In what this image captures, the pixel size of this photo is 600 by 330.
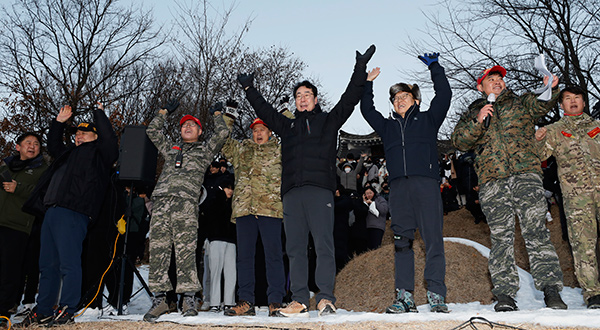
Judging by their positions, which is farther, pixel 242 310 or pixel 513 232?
pixel 242 310

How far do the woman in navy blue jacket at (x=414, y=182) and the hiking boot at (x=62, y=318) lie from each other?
3097 millimetres

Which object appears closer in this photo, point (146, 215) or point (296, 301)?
point (296, 301)

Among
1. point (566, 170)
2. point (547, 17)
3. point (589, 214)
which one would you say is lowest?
point (589, 214)

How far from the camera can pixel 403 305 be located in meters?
3.99

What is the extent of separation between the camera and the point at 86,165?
5102 millimetres

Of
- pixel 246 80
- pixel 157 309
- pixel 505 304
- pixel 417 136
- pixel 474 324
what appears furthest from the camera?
pixel 246 80

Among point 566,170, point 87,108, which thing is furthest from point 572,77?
point 87,108

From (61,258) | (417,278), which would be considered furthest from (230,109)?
(417,278)

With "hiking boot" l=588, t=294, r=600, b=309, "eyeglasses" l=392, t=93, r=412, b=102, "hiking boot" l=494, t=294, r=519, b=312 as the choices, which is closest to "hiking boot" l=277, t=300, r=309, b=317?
"hiking boot" l=494, t=294, r=519, b=312

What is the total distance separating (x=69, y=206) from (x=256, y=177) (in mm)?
1958

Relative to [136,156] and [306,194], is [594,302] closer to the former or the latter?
[306,194]

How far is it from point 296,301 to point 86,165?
108 inches

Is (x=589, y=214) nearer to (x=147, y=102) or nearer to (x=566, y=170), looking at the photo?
(x=566, y=170)

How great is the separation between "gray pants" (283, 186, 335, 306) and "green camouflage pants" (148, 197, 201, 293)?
3.68ft
